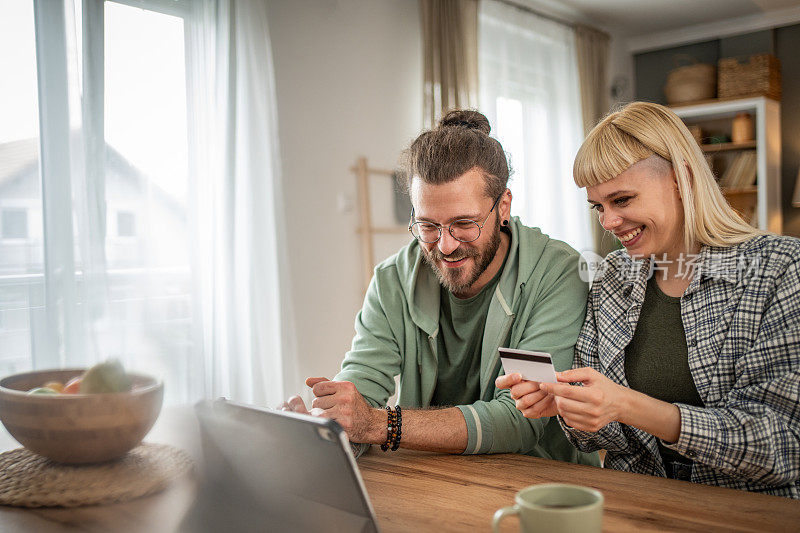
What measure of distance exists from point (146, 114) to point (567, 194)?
132 inches

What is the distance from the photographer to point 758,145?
522cm

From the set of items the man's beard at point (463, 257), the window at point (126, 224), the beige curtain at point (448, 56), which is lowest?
the man's beard at point (463, 257)

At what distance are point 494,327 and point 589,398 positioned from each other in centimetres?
42

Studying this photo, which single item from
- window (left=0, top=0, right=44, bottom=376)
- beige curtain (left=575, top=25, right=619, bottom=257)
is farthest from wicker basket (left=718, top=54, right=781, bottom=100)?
window (left=0, top=0, right=44, bottom=376)

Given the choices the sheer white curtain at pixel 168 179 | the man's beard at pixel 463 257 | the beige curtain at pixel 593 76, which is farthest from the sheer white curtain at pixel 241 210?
the beige curtain at pixel 593 76

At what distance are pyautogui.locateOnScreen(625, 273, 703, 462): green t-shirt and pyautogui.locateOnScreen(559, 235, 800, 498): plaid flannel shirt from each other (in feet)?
0.10

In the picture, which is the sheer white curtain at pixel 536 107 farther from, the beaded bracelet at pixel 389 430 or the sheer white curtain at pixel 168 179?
the beaded bracelet at pixel 389 430

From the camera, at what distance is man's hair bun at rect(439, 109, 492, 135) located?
174 cm

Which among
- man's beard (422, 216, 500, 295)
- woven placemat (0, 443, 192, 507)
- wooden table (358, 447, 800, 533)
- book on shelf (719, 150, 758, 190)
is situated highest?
book on shelf (719, 150, 758, 190)

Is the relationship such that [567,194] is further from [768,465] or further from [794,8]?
[768,465]

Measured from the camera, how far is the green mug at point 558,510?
2.23ft

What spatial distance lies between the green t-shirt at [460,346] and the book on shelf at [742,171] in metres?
4.23

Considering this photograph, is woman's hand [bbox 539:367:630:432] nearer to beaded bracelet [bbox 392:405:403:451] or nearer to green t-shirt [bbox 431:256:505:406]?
beaded bracelet [bbox 392:405:403:451]

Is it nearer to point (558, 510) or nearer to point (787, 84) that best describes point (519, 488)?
point (558, 510)
